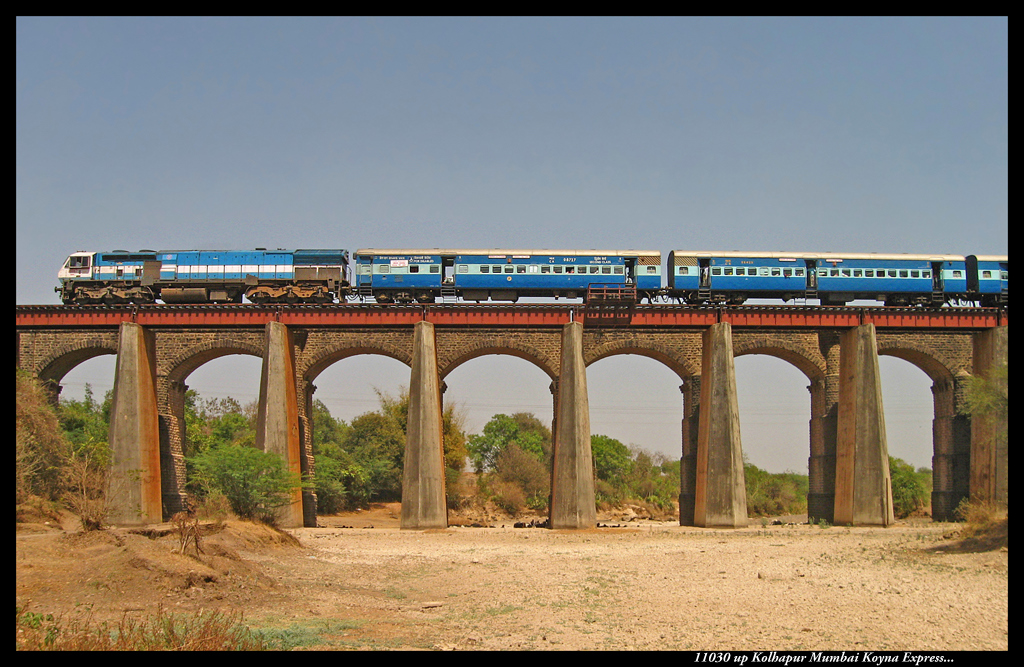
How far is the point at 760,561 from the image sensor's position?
20797mm

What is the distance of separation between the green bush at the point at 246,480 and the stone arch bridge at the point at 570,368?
3.49 meters

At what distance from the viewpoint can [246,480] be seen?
27.9 meters

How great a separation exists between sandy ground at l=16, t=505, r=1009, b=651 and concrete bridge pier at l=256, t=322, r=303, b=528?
8198 millimetres

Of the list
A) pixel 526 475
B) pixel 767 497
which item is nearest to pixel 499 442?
pixel 526 475

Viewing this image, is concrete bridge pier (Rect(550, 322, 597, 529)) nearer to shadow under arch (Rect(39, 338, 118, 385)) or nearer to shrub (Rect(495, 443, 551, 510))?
shadow under arch (Rect(39, 338, 118, 385))

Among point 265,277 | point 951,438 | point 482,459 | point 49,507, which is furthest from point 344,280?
point 482,459

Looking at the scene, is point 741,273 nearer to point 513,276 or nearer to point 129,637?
point 513,276

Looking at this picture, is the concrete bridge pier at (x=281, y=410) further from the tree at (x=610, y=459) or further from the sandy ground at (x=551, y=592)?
the tree at (x=610, y=459)

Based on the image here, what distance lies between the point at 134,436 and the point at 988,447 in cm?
3097

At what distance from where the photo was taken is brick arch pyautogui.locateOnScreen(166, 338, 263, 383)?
34.2m

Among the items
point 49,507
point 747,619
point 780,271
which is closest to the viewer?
point 747,619

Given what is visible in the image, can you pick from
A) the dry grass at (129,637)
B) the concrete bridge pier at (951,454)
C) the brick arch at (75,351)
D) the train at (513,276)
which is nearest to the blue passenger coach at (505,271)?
the train at (513,276)
